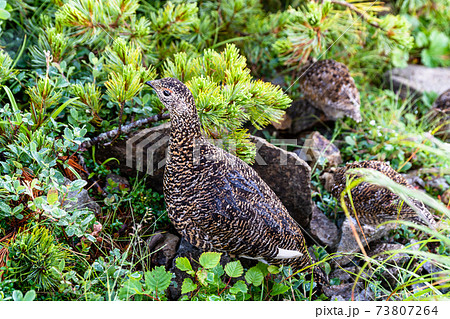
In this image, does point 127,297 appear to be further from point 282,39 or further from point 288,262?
point 282,39

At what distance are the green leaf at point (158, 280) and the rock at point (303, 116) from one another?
2.31 meters

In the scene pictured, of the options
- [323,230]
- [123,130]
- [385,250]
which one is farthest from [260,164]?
[385,250]

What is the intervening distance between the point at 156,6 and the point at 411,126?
2.83 m

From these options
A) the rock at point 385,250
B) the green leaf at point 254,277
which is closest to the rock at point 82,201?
the green leaf at point 254,277

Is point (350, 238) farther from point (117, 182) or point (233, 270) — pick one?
point (117, 182)

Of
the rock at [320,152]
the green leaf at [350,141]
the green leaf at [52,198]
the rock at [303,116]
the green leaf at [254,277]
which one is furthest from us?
the rock at [303,116]

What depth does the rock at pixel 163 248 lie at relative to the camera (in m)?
2.85

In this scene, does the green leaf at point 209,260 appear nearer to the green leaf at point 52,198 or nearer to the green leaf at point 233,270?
the green leaf at point 233,270

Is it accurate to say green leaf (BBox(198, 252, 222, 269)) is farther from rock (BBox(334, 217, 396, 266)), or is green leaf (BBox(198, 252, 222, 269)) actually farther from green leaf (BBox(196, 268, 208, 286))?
rock (BBox(334, 217, 396, 266))

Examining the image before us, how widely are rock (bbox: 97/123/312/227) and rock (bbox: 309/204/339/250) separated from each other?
0.32 ft

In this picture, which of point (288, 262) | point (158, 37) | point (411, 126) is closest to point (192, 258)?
point (288, 262)

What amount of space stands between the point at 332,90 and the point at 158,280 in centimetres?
267

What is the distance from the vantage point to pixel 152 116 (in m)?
3.02

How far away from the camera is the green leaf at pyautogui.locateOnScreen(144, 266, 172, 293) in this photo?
2.22 m
